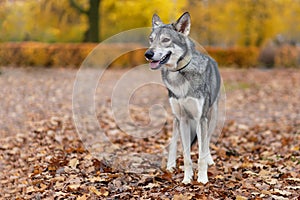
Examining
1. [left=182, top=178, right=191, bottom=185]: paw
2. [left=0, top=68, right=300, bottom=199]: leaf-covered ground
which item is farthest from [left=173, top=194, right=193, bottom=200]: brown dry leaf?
[left=182, top=178, right=191, bottom=185]: paw

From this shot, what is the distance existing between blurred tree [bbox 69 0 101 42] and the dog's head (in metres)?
16.9

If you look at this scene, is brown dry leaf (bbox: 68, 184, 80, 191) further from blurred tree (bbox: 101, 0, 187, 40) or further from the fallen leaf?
blurred tree (bbox: 101, 0, 187, 40)

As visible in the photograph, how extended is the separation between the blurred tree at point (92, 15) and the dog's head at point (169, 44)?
16937 millimetres

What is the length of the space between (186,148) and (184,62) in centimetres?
107

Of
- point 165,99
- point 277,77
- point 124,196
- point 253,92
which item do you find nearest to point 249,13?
point 277,77

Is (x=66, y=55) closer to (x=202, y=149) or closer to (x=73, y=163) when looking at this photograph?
(x=73, y=163)

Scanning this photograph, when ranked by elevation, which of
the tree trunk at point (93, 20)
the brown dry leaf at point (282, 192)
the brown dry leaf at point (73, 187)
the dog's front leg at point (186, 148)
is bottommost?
the brown dry leaf at point (282, 192)

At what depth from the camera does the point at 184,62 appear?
15.8 feet

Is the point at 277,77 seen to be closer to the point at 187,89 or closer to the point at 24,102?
the point at 24,102

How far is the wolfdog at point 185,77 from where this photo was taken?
4.59 m

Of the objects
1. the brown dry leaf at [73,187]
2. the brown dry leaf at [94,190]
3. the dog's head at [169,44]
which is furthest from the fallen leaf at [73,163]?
the dog's head at [169,44]

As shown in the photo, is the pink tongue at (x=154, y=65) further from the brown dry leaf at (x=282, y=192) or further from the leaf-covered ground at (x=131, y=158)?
the brown dry leaf at (x=282, y=192)

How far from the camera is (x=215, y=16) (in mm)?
26906

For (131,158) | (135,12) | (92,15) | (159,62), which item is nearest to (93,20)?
(92,15)
